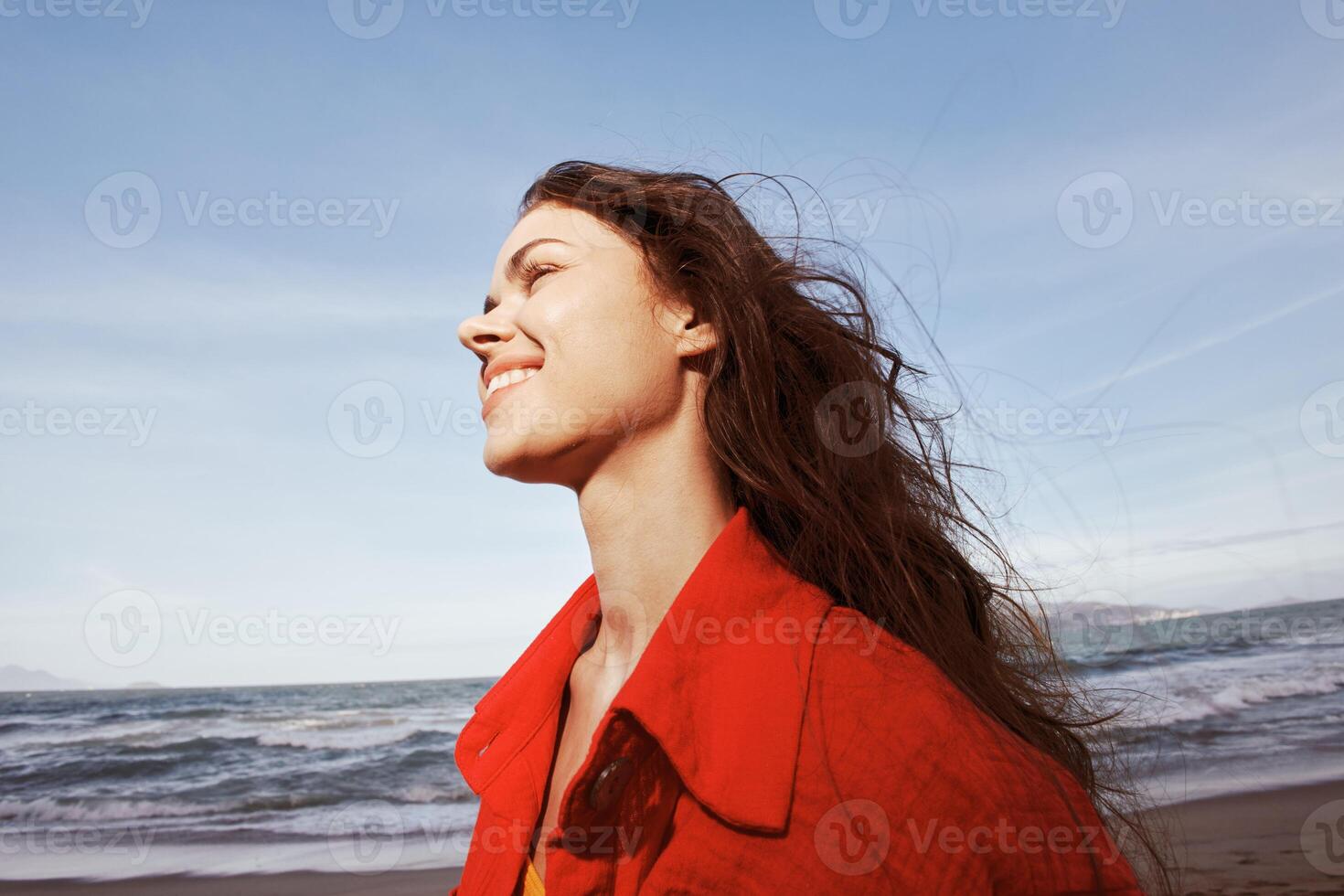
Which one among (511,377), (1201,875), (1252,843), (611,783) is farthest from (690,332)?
(1252,843)

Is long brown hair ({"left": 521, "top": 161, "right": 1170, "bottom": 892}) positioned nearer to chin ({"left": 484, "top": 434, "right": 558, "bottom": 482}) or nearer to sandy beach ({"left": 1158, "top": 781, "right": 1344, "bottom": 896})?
chin ({"left": 484, "top": 434, "right": 558, "bottom": 482})

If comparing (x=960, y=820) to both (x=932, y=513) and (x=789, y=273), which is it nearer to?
(x=932, y=513)

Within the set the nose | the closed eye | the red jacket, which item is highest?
the closed eye

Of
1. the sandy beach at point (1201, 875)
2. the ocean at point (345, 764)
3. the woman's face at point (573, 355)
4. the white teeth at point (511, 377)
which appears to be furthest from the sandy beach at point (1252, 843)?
the white teeth at point (511, 377)

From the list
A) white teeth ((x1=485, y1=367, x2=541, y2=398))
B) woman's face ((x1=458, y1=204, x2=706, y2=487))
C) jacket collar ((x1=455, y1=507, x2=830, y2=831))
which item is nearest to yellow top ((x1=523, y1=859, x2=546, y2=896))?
jacket collar ((x1=455, y1=507, x2=830, y2=831))

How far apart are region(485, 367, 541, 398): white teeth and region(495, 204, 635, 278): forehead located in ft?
0.97

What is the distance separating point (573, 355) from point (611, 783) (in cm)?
88

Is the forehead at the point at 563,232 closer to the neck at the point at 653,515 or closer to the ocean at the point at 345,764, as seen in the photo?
the neck at the point at 653,515

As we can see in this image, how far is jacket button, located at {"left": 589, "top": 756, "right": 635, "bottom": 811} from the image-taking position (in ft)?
5.32

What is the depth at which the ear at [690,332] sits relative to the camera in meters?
2.10

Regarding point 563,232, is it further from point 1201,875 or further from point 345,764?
point 345,764

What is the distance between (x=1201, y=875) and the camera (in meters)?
6.05

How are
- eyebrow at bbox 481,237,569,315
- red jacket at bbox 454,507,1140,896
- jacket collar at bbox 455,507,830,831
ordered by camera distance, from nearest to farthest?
red jacket at bbox 454,507,1140,896 → jacket collar at bbox 455,507,830,831 → eyebrow at bbox 481,237,569,315

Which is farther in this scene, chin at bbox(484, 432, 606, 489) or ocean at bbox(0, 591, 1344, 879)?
ocean at bbox(0, 591, 1344, 879)
